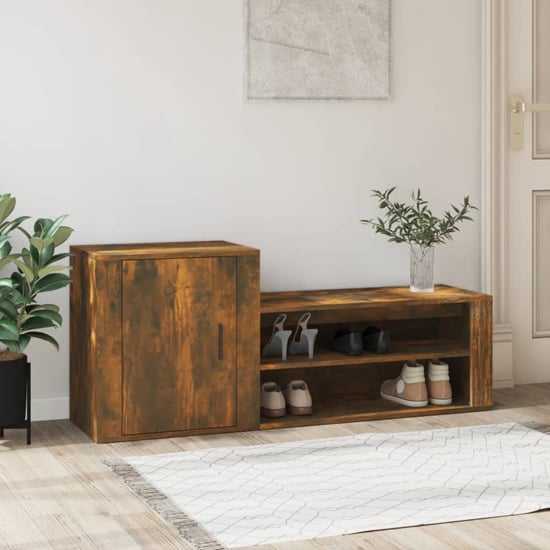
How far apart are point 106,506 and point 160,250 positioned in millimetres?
1089

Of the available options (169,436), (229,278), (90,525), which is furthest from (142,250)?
(90,525)

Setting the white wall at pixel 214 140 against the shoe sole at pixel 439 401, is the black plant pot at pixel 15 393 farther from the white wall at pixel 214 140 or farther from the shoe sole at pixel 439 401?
the shoe sole at pixel 439 401

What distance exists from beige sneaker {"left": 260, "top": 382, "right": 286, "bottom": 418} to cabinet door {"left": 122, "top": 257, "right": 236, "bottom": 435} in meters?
0.19

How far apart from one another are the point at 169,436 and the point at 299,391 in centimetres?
54

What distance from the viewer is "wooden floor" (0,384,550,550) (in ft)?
9.23

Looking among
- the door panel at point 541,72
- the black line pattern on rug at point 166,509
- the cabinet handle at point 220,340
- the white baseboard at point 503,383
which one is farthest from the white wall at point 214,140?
the black line pattern on rug at point 166,509

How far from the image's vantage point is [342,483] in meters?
3.32

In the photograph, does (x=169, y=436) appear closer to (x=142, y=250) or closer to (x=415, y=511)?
(x=142, y=250)

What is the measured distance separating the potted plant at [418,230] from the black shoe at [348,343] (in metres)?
0.36

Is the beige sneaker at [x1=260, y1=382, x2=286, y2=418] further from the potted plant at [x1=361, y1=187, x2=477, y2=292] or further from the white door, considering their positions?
the white door

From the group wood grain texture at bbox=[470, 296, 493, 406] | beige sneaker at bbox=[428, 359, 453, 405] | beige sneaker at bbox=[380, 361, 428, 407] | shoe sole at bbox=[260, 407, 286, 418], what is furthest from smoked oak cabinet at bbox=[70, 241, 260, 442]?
wood grain texture at bbox=[470, 296, 493, 406]

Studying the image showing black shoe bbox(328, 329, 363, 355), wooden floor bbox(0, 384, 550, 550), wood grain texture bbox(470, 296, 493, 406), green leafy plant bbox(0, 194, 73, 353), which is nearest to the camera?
wooden floor bbox(0, 384, 550, 550)

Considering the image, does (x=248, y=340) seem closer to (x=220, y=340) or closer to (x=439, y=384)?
(x=220, y=340)

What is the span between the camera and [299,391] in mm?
4145
